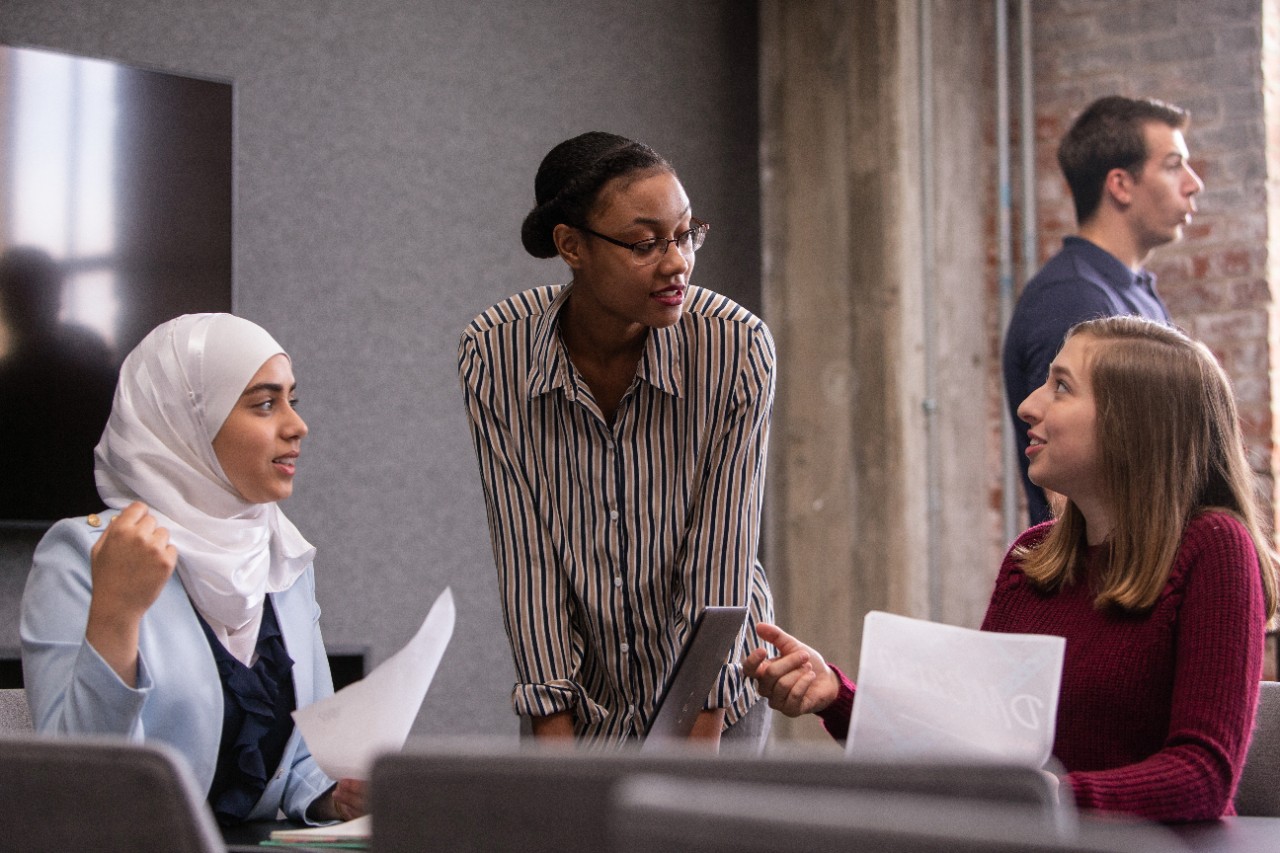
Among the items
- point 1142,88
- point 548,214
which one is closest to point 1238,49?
point 1142,88

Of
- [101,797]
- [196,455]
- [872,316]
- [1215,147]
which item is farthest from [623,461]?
[1215,147]

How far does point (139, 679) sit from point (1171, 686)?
1.05m

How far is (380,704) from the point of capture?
51.9 inches

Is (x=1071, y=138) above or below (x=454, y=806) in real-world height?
above

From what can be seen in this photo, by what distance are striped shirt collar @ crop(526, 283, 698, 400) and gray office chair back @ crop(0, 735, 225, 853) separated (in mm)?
1026

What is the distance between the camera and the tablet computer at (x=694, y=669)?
1.47 meters

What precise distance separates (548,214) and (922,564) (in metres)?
2.23

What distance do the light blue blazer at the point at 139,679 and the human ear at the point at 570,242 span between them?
0.65 meters

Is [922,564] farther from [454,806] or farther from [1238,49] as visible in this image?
[454,806]

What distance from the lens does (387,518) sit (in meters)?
3.42

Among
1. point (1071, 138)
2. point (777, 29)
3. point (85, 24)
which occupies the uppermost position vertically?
point (777, 29)

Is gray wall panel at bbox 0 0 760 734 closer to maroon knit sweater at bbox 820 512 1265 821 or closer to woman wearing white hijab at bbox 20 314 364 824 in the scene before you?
woman wearing white hijab at bbox 20 314 364 824

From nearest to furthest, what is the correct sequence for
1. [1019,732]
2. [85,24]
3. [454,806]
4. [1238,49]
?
[454,806] → [1019,732] → [85,24] → [1238,49]

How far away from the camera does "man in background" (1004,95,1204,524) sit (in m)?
2.88
